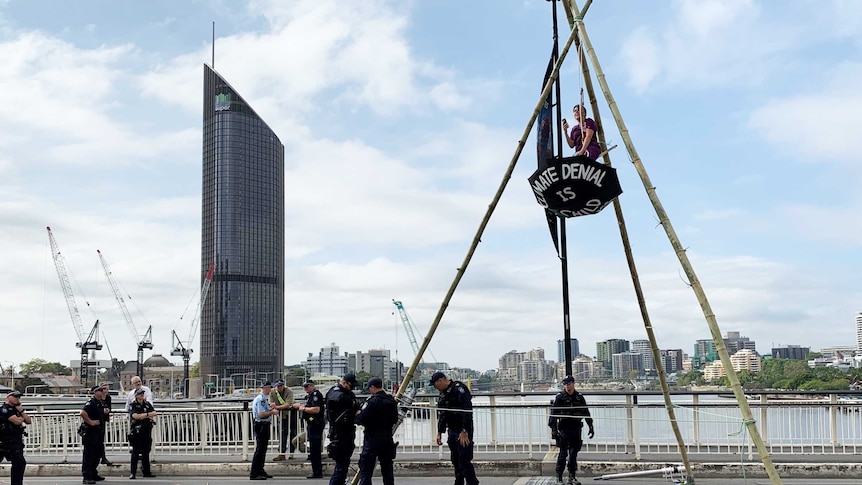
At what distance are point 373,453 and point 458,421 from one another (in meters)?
1.34

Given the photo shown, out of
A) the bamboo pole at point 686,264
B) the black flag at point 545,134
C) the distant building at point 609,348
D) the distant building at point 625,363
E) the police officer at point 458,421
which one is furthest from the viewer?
the distant building at point 609,348

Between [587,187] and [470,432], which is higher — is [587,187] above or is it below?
above

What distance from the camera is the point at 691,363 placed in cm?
4256

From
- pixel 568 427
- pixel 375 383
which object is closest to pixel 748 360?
pixel 568 427

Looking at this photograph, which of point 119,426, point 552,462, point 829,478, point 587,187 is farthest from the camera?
point 119,426

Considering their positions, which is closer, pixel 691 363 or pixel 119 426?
pixel 119 426

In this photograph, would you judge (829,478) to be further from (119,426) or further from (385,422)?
(119,426)

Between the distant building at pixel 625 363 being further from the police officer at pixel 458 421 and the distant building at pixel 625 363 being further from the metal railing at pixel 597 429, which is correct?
the police officer at pixel 458 421

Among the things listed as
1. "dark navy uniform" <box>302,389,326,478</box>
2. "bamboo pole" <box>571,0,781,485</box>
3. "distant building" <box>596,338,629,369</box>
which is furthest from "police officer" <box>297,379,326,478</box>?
"distant building" <box>596,338,629,369</box>

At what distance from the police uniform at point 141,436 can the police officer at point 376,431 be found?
647cm

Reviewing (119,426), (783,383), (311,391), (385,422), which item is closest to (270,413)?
(311,391)

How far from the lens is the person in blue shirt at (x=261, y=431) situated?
14668 mm

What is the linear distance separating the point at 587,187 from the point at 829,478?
23.1 ft

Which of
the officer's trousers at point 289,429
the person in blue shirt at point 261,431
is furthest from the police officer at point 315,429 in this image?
the officer's trousers at point 289,429
